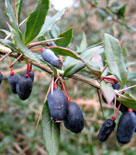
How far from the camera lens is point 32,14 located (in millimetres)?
622

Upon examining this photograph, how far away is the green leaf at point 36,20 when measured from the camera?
602 millimetres

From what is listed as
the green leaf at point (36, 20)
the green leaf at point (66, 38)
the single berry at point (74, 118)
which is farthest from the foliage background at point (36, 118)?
the single berry at point (74, 118)

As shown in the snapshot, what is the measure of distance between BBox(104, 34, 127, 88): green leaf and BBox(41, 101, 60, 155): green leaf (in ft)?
0.87

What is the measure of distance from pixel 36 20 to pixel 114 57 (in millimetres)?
284

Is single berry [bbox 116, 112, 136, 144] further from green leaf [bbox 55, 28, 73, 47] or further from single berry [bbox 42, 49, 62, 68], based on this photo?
green leaf [bbox 55, 28, 73, 47]

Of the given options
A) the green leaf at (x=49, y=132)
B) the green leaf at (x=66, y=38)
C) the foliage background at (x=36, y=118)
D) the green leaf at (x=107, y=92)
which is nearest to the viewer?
the green leaf at (x=107, y=92)

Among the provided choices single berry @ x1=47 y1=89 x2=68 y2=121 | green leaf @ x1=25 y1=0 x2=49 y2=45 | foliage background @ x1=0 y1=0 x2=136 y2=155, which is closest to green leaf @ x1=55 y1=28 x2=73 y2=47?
green leaf @ x1=25 y1=0 x2=49 y2=45

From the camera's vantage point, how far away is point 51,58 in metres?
0.63

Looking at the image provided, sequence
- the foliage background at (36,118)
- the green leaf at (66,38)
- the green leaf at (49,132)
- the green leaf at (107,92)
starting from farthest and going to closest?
1. the foliage background at (36,118)
2. the green leaf at (66,38)
3. the green leaf at (49,132)
4. the green leaf at (107,92)

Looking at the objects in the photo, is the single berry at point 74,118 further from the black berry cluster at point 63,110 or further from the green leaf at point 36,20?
the green leaf at point 36,20

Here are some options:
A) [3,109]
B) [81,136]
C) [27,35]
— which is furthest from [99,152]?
[27,35]

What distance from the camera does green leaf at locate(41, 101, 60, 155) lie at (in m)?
0.68

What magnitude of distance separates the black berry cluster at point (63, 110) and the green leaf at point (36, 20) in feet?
0.64

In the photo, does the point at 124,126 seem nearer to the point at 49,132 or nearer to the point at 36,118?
the point at 49,132
